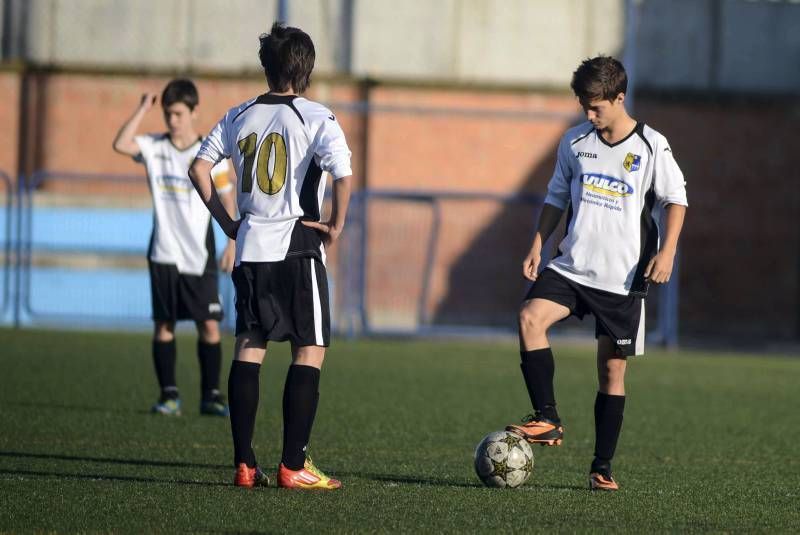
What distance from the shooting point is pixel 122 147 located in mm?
8844

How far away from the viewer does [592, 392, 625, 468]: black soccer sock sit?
6.25 metres

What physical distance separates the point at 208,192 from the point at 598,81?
172 centimetres

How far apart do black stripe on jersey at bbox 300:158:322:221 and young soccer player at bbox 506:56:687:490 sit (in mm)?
1018

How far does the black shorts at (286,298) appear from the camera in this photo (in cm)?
593

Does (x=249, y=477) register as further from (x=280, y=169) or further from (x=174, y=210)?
(x=174, y=210)

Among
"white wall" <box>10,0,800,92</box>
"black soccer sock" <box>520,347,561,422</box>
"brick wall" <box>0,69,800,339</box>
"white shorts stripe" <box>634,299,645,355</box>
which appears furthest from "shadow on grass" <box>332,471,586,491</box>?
"white wall" <box>10,0,800,92</box>

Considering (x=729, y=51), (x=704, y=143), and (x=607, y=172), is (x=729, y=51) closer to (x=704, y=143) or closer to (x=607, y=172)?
(x=704, y=143)

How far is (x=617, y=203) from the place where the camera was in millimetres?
6262

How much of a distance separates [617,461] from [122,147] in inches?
143

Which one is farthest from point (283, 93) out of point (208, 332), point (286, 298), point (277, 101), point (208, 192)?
point (208, 332)

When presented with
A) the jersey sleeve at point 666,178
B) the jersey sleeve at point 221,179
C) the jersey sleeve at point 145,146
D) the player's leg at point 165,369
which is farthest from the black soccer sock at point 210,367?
the jersey sleeve at point 666,178

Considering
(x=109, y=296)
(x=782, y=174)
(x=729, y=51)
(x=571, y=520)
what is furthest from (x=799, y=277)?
(x=571, y=520)

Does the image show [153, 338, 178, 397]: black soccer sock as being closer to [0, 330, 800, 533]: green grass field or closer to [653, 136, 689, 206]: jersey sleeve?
[0, 330, 800, 533]: green grass field

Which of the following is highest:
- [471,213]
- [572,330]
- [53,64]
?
[53,64]
